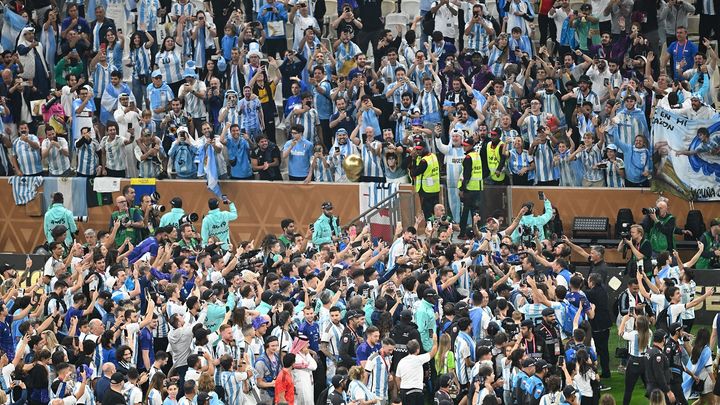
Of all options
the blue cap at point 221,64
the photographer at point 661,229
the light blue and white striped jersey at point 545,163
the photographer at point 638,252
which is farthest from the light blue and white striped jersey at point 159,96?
the photographer at point 661,229

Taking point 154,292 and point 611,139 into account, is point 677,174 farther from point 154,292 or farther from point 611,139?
point 154,292

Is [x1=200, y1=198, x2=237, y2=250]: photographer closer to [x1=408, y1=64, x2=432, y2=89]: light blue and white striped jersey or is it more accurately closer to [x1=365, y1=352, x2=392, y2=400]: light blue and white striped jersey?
[x1=408, y1=64, x2=432, y2=89]: light blue and white striped jersey

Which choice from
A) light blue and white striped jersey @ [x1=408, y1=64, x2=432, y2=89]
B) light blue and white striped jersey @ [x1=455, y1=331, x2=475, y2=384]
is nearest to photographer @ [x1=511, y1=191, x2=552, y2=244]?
light blue and white striped jersey @ [x1=408, y1=64, x2=432, y2=89]

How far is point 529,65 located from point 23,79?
10.3m

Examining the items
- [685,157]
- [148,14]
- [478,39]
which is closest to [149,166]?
[148,14]

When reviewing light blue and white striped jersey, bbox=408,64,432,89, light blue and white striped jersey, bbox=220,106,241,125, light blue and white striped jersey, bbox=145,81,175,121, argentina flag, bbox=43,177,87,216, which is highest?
light blue and white striped jersey, bbox=408,64,432,89

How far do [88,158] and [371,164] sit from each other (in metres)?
5.60

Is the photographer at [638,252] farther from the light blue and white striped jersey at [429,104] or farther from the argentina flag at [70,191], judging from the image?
the argentina flag at [70,191]

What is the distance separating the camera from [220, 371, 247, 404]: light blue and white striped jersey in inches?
714

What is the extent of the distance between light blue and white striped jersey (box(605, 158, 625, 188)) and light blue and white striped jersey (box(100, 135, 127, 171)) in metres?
9.14

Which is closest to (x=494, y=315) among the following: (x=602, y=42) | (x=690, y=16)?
(x=602, y=42)

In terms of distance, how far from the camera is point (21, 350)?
18.8m

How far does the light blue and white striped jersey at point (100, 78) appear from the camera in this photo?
30969 millimetres

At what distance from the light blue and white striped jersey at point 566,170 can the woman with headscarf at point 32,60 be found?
11031 mm
